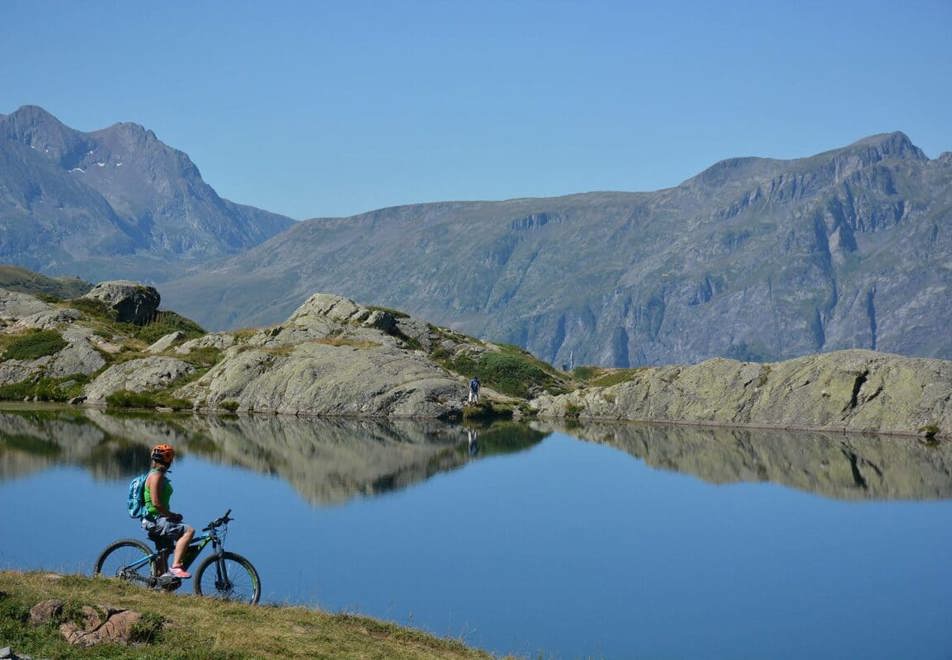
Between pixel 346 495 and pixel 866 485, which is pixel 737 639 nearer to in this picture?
pixel 346 495

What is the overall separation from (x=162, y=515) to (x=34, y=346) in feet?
298

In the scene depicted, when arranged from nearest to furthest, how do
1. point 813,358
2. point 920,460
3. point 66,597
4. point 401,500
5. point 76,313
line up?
point 66,597 → point 401,500 → point 920,460 → point 813,358 → point 76,313

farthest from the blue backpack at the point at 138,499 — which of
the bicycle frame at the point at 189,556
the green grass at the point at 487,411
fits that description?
the green grass at the point at 487,411

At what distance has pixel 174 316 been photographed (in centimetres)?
14225

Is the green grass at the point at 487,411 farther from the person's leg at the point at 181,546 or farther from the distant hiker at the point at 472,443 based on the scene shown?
the person's leg at the point at 181,546

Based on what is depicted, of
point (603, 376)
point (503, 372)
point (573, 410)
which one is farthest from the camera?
point (603, 376)

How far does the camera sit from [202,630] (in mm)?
21359

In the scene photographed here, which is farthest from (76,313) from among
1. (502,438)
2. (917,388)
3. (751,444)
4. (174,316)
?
(917,388)

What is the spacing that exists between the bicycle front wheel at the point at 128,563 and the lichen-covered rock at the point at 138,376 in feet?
258

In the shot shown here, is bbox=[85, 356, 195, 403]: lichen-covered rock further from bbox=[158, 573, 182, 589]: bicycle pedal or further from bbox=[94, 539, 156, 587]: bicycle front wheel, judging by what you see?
bbox=[158, 573, 182, 589]: bicycle pedal

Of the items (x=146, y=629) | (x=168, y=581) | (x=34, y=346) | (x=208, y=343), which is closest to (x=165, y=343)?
(x=208, y=343)

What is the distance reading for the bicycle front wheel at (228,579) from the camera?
2581cm

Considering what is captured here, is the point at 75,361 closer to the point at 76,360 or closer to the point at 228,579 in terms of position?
the point at 76,360

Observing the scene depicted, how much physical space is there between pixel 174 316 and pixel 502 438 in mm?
69880
